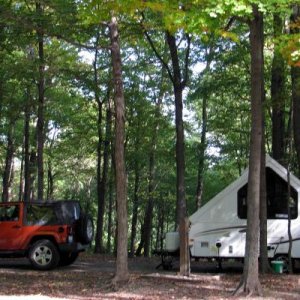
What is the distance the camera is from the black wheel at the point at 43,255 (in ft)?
44.3

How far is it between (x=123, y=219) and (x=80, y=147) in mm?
20510

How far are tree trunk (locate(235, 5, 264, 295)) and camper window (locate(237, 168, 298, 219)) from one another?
3.71 m

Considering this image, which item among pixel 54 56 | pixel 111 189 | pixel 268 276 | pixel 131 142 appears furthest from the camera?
pixel 111 189

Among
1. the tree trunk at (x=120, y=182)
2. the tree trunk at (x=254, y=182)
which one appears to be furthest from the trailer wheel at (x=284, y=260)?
the tree trunk at (x=120, y=182)

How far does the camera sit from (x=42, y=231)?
44.7 ft

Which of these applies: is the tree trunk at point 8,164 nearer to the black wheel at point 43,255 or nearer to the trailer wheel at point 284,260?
the black wheel at point 43,255

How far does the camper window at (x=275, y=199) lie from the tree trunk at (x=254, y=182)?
3707 mm

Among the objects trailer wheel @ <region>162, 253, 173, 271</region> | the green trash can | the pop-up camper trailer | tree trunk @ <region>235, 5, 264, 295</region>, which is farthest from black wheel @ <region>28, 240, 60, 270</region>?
tree trunk @ <region>235, 5, 264, 295</region>

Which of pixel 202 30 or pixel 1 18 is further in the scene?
pixel 1 18

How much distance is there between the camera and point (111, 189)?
3259 centimetres

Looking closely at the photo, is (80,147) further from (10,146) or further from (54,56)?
(54,56)

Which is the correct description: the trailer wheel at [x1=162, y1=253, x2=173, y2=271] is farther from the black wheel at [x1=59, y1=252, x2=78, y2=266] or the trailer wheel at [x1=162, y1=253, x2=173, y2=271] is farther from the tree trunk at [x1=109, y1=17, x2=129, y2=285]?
the tree trunk at [x1=109, y1=17, x2=129, y2=285]

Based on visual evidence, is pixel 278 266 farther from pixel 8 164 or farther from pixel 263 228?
pixel 8 164

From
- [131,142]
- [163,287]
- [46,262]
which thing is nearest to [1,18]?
[46,262]
